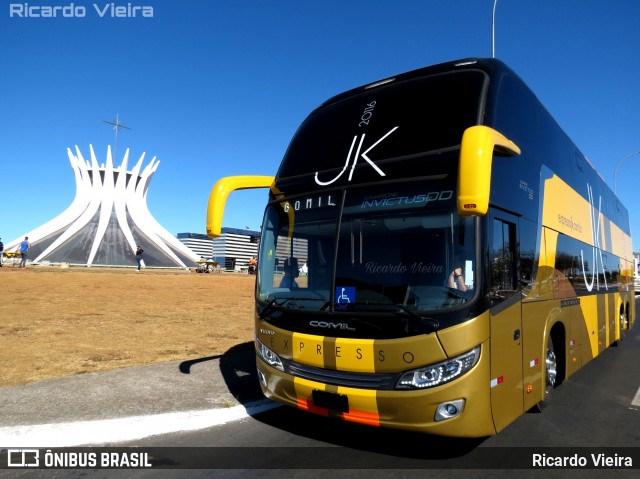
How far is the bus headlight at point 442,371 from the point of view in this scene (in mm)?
3594

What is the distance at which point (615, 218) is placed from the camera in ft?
34.2

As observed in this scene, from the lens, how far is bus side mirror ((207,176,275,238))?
5176mm

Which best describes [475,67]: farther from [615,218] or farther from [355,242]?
[615,218]

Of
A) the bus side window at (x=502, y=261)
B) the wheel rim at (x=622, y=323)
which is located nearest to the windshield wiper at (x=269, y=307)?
the bus side window at (x=502, y=261)

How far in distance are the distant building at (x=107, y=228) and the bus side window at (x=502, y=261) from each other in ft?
163

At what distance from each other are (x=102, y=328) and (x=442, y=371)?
893 cm

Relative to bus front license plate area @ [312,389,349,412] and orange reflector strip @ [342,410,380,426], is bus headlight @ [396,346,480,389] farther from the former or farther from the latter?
bus front license plate area @ [312,389,349,412]

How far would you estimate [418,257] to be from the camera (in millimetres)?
3992

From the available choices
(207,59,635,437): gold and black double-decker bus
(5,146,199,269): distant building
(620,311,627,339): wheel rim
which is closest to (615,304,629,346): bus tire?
(620,311,627,339): wheel rim

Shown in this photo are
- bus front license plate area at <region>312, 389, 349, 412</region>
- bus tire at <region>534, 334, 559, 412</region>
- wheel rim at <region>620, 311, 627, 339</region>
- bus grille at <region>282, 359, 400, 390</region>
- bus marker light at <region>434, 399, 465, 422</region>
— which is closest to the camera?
bus marker light at <region>434, 399, 465, 422</region>

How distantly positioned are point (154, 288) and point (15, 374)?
48.8ft

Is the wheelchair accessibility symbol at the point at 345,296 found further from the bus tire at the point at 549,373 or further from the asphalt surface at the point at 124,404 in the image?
the bus tire at the point at 549,373

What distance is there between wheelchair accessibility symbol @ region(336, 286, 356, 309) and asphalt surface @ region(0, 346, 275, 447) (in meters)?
2.01

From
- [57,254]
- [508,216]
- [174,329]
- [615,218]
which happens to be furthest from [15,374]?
[57,254]
